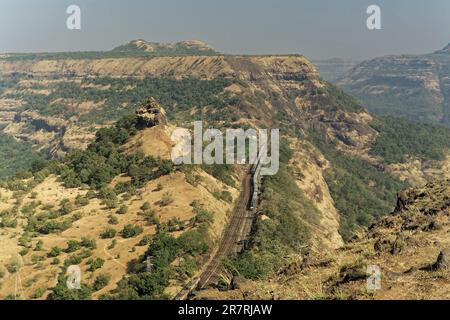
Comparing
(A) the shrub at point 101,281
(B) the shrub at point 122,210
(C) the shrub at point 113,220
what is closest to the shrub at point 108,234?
(C) the shrub at point 113,220

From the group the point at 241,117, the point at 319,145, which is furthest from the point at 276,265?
the point at 319,145

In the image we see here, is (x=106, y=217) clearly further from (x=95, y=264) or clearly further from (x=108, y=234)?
(x=95, y=264)

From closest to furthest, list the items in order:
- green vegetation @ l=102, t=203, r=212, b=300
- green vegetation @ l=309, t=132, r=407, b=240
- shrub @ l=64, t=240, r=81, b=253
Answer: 1. green vegetation @ l=102, t=203, r=212, b=300
2. shrub @ l=64, t=240, r=81, b=253
3. green vegetation @ l=309, t=132, r=407, b=240

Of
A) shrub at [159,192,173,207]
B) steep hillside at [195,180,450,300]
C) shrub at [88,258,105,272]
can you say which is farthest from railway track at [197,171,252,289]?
steep hillside at [195,180,450,300]

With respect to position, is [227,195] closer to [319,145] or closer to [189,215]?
[189,215]

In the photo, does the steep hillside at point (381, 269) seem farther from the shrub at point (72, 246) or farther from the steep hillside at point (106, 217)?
the shrub at point (72, 246)

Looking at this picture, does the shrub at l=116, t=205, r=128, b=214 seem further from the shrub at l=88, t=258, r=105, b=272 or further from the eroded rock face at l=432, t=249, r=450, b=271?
the eroded rock face at l=432, t=249, r=450, b=271
